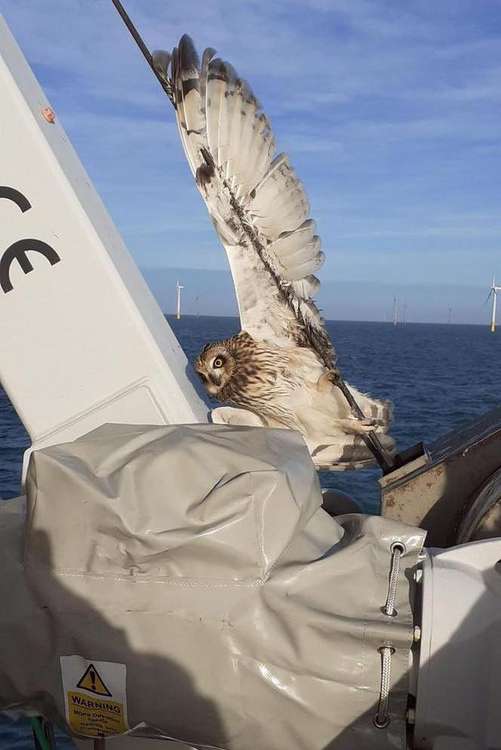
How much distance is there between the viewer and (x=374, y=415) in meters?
4.82

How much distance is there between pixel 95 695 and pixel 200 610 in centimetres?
32

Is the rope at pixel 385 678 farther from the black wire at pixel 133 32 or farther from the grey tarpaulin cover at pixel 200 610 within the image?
the black wire at pixel 133 32

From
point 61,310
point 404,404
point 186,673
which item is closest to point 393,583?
point 186,673

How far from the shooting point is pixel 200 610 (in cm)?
184

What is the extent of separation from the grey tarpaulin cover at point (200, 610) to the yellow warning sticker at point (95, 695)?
1 centimetres

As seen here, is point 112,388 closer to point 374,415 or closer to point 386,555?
point 386,555

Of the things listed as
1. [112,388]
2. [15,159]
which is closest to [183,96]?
[15,159]

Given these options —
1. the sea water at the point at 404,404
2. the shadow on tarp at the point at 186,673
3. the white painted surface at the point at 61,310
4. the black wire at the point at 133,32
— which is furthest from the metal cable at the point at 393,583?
the black wire at the point at 133,32

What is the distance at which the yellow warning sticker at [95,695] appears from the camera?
187cm

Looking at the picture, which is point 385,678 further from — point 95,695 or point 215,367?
point 215,367

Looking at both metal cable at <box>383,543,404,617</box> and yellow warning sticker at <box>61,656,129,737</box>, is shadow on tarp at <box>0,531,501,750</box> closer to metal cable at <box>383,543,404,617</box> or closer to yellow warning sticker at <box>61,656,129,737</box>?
yellow warning sticker at <box>61,656,129,737</box>

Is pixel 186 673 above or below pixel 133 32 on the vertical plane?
below

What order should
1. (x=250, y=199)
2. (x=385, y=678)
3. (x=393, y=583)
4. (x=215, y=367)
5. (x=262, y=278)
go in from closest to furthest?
(x=385, y=678), (x=393, y=583), (x=250, y=199), (x=262, y=278), (x=215, y=367)

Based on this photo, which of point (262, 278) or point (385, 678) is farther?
point (262, 278)
